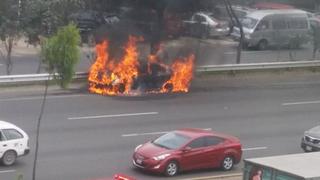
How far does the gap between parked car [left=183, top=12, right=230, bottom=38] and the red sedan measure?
12042 mm

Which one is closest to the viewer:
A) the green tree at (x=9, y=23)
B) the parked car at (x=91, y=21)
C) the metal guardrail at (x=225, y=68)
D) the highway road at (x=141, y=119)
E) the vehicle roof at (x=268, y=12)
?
the highway road at (x=141, y=119)

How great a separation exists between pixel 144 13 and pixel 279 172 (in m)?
19.1

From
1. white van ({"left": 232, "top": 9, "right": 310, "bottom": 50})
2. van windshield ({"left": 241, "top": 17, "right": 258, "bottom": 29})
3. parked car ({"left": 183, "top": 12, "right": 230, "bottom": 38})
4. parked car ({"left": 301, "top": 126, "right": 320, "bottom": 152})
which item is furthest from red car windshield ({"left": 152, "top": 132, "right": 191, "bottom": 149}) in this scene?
van windshield ({"left": 241, "top": 17, "right": 258, "bottom": 29})

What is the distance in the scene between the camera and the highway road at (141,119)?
63.8 ft

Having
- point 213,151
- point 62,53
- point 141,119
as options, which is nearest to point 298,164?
A: point 213,151

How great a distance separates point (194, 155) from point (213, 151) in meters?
0.53

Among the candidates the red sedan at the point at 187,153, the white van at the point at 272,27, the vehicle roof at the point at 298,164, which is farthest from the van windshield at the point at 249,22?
the vehicle roof at the point at 298,164

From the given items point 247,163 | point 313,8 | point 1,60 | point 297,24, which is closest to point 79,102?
point 1,60

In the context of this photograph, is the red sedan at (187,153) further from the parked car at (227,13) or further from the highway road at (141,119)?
the parked car at (227,13)

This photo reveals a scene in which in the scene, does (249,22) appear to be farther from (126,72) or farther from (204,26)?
(126,72)

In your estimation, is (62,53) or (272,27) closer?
(62,53)

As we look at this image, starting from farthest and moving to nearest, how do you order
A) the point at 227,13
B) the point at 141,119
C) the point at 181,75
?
1. the point at 227,13
2. the point at 181,75
3. the point at 141,119

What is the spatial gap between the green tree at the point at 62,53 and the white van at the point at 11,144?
1.85 meters

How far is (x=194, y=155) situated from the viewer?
1897 centimetres
